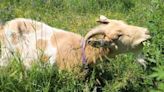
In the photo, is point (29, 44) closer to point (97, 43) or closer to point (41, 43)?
point (41, 43)

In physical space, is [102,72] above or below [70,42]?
below

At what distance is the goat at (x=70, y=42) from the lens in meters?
6.07

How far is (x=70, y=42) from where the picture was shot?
20.8ft

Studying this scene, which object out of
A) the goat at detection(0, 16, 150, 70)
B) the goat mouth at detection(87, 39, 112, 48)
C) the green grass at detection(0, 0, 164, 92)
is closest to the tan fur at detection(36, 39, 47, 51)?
the goat at detection(0, 16, 150, 70)

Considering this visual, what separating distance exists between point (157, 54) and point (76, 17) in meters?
4.19

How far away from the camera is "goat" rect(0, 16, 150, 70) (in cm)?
607

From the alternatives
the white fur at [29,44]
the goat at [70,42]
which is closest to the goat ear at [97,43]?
the goat at [70,42]

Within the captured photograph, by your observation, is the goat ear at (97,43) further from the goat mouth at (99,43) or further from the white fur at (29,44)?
the white fur at (29,44)

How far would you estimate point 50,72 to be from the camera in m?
5.26

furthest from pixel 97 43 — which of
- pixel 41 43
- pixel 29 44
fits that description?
pixel 29 44

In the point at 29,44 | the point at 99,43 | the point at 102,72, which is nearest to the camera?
the point at 102,72

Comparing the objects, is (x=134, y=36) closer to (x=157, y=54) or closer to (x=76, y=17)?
(x=157, y=54)

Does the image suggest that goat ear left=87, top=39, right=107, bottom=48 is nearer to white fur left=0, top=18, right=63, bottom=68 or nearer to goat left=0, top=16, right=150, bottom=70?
goat left=0, top=16, right=150, bottom=70

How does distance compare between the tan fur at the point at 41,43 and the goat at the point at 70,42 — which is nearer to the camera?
the goat at the point at 70,42
